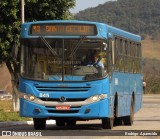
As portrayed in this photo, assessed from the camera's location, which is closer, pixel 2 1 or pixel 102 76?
pixel 102 76

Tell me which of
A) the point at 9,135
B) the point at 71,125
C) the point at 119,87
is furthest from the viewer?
the point at 71,125

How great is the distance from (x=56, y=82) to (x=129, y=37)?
566cm

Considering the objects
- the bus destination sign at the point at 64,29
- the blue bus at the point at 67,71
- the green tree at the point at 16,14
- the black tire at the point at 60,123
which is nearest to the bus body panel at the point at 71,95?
the blue bus at the point at 67,71

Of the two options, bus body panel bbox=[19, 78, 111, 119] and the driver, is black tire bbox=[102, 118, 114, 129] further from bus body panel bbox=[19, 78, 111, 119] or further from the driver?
the driver

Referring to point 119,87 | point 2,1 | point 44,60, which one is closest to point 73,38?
point 44,60

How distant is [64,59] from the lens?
20.1 metres

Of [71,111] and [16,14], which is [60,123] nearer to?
[71,111]

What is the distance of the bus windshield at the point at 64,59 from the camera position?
788 inches

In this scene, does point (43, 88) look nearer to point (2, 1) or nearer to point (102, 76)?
point (102, 76)

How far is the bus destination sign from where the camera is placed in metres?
20.3

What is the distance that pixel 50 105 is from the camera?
19.9m

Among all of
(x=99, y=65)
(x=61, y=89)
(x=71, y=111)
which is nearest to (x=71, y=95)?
(x=61, y=89)

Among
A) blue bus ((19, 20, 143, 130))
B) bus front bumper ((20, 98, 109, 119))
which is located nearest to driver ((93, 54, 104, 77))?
blue bus ((19, 20, 143, 130))

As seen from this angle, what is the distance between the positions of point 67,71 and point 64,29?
4.07 ft
